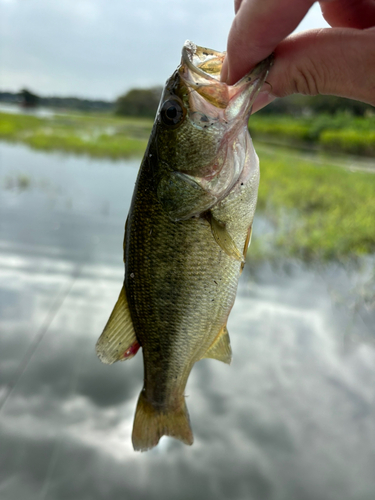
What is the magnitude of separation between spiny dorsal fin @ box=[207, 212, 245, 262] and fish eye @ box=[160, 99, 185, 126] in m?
0.36

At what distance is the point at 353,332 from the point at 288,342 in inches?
29.0

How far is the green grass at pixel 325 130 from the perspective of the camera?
662 centimetres

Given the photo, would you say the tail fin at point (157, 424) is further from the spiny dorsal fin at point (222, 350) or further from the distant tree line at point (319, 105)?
the distant tree line at point (319, 105)

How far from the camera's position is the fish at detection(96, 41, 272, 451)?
109 cm

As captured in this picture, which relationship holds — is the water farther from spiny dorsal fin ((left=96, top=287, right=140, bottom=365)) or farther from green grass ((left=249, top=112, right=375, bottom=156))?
green grass ((left=249, top=112, right=375, bottom=156))

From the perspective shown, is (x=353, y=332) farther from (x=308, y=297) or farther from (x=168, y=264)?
(x=168, y=264)

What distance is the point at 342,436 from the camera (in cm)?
275

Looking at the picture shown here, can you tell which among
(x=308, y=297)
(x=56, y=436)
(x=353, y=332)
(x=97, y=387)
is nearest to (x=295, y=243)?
(x=308, y=297)

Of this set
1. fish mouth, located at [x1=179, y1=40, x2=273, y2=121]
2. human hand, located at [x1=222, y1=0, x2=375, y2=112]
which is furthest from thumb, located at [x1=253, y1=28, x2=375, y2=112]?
fish mouth, located at [x1=179, y1=40, x2=273, y2=121]

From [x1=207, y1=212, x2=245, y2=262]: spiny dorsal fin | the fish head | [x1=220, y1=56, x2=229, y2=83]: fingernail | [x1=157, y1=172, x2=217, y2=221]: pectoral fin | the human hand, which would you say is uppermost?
the human hand

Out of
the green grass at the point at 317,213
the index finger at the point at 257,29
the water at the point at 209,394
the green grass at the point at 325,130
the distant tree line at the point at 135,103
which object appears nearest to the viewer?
the index finger at the point at 257,29

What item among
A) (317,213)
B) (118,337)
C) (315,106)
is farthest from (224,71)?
(315,106)

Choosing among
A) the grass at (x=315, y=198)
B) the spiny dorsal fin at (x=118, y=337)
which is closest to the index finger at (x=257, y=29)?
the spiny dorsal fin at (x=118, y=337)

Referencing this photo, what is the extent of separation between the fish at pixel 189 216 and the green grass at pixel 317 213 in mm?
3654
